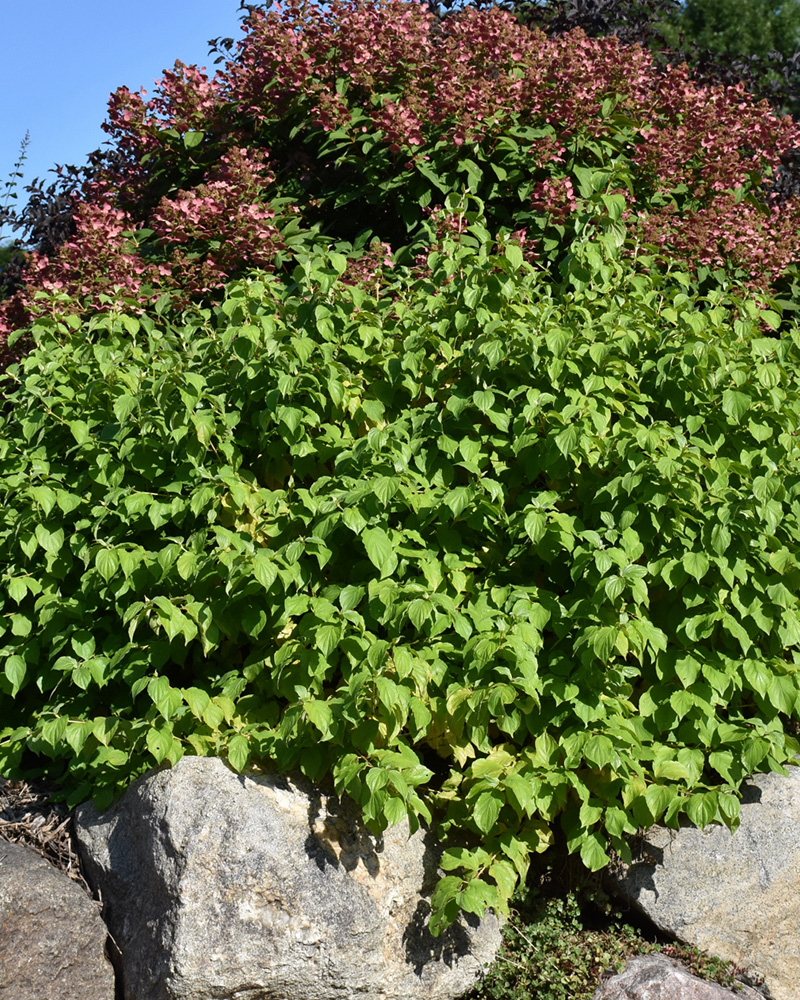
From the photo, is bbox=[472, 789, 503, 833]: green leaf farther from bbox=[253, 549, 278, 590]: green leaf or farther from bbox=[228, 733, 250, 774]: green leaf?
bbox=[253, 549, 278, 590]: green leaf

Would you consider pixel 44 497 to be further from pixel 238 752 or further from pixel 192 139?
pixel 192 139

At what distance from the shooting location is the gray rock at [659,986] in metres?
3.19

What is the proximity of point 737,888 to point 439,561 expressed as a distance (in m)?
1.54

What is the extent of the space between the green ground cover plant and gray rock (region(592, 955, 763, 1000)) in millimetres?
384

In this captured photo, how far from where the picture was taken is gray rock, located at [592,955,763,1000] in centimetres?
319

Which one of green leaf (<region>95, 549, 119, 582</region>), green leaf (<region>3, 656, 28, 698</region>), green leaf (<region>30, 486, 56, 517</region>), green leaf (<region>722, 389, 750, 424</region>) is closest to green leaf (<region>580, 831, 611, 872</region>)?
green leaf (<region>722, 389, 750, 424</region>)

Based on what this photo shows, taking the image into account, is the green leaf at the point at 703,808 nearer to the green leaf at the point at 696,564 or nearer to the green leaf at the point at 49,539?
the green leaf at the point at 696,564

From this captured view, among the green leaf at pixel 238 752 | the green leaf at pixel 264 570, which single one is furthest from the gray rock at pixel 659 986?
the green leaf at pixel 264 570

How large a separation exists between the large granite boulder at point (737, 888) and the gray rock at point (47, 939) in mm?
1807

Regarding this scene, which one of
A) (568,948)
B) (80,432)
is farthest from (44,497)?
(568,948)

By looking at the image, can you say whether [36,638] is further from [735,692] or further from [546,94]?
[546,94]

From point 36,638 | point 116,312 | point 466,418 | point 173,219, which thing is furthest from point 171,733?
point 173,219

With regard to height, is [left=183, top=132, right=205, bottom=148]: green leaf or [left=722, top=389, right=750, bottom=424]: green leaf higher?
[left=183, top=132, right=205, bottom=148]: green leaf

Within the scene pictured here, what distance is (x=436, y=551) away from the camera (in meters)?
3.44
